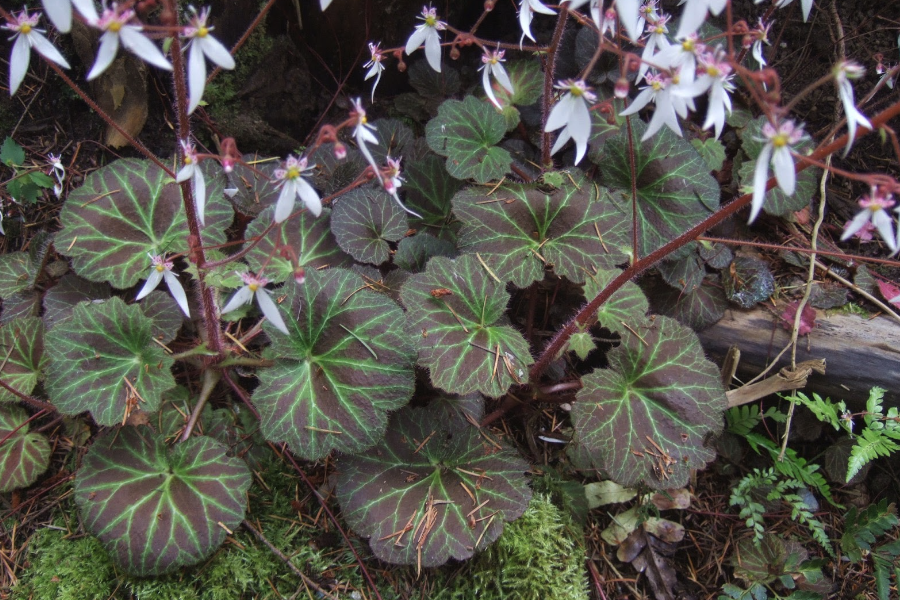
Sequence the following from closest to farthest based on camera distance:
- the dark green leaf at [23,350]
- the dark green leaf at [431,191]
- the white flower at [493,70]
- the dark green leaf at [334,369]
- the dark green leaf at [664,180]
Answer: the dark green leaf at [334,369] < the white flower at [493,70] < the dark green leaf at [23,350] < the dark green leaf at [664,180] < the dark green leaf at [431,191]

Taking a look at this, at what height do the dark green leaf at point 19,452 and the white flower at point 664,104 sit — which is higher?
the white flower at point 664,104

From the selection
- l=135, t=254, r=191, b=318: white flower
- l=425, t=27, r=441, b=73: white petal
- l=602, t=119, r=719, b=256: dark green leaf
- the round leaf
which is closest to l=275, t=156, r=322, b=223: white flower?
l=135, t=254, r=191, b=318: white flower

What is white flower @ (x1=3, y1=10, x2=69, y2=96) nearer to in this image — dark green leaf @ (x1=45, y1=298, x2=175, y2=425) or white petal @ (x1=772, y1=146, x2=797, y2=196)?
dark green leaf @ (x1=45, y1=298, x2=175, y2=425)

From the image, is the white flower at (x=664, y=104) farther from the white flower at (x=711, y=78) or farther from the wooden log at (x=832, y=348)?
the wooden log at (x=832, y=348)

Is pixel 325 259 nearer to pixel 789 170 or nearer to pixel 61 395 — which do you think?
pixel 61 395

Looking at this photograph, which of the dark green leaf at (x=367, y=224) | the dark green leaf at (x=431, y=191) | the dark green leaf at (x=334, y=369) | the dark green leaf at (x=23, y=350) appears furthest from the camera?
the dark green leaf at (x=431, y=191)

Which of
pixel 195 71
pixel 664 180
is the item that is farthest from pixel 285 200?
pixel 664 180

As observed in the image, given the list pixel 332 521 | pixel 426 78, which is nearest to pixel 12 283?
pixel 332 521

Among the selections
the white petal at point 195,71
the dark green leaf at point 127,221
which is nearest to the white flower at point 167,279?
the dark green leaf at point 127,221
